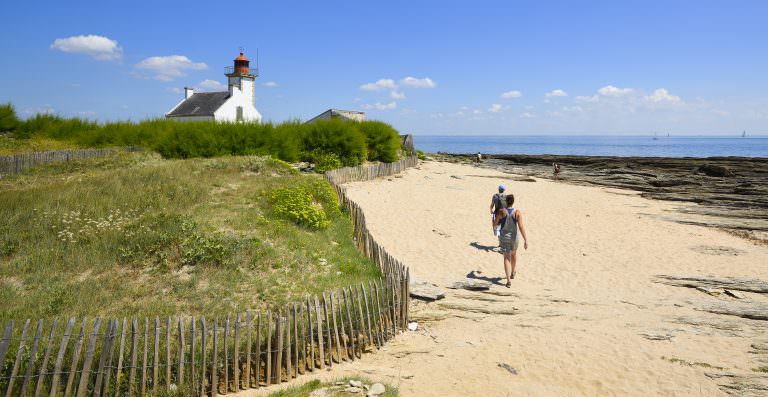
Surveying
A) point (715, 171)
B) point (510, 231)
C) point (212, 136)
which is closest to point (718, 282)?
point (510, 231)

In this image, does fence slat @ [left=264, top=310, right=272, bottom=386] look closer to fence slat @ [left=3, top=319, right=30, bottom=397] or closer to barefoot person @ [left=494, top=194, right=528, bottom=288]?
fence slat @ [left=3, top=319, right=30, bottom=397]

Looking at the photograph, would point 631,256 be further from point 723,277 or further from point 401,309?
point 401,309

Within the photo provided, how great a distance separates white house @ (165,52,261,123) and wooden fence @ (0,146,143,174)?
59.7 ft

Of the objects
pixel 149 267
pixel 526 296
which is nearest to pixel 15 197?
pixel 149 267

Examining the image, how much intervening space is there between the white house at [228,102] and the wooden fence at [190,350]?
35475 mm

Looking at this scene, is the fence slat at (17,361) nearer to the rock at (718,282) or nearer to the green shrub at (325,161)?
the rock at (718,282)

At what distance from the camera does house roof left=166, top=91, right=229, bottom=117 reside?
41.0 meters

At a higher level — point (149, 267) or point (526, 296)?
point (149, 267)

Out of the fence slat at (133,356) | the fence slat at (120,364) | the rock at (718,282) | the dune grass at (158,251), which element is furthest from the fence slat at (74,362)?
the rock at (718,282)

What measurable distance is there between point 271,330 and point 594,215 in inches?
750

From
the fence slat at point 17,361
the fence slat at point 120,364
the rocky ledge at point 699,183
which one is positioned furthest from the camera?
the rocky ledge at point 699,183

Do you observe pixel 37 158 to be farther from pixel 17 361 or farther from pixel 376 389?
pixel 376 389

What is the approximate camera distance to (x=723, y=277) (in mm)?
12672

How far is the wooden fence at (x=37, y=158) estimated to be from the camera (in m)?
19.0
